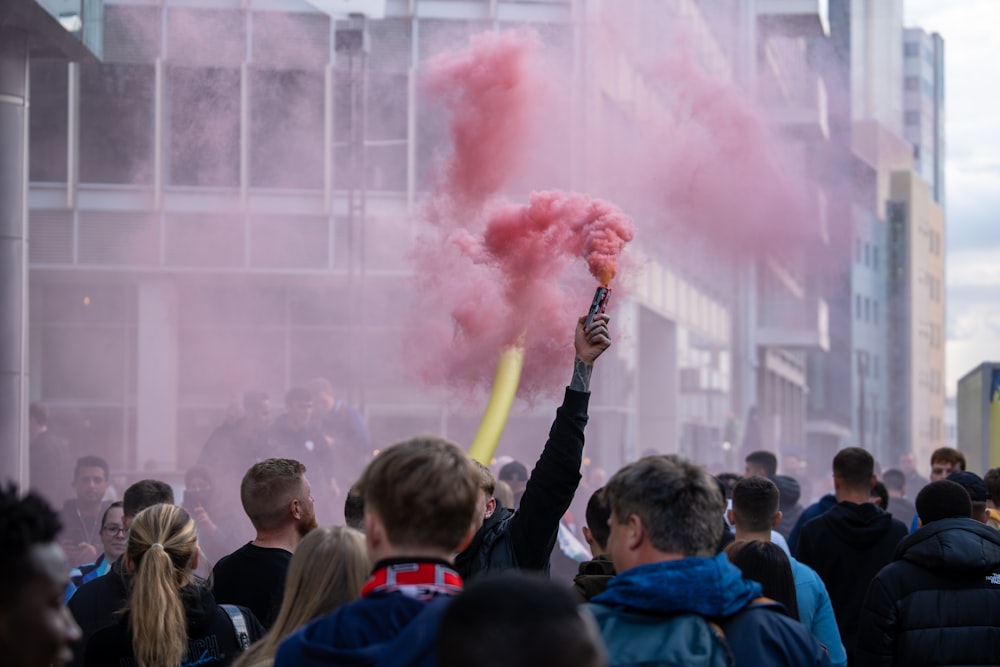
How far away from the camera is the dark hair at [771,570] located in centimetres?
459

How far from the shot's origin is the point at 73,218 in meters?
21.8

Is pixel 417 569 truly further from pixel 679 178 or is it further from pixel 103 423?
pixel 103 423

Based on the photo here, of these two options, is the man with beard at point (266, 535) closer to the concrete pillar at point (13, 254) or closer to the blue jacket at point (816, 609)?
the blue jacket at point (816, 609)

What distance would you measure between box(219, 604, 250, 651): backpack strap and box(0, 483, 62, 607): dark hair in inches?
74.2

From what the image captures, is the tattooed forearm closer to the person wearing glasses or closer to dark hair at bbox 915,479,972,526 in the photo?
dark hair at bbox 915,479,972,526

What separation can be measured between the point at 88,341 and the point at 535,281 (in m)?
16.4

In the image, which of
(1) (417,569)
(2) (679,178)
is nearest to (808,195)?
(2) (679,178)

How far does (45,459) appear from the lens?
39.2ft

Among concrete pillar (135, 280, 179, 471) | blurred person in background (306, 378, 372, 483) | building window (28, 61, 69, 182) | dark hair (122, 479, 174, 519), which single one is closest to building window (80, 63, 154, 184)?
building window (28, 61, 69, 182)

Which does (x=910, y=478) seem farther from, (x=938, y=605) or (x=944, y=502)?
(x=938, y=605)

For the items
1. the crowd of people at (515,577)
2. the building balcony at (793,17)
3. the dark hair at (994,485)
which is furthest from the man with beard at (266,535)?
the building balcony at (793,17)

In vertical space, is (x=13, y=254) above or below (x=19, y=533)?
above

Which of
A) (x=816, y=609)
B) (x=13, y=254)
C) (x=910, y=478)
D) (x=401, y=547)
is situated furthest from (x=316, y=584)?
(x=910, y=478)

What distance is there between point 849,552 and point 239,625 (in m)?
3.56
